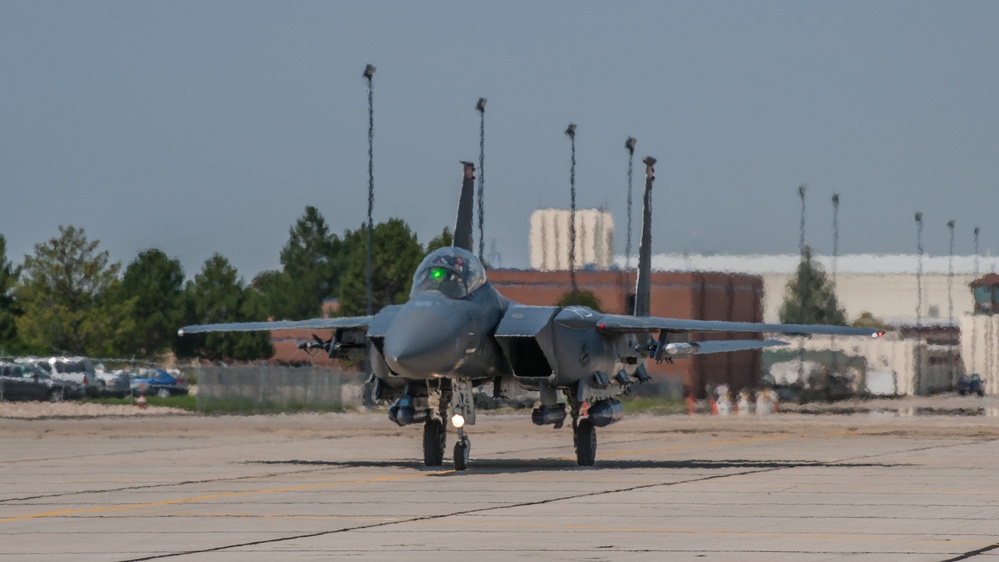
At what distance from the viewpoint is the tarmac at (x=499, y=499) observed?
15.0 metres

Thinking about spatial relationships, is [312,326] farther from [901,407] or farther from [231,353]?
[231,353]

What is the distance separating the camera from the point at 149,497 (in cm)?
2133

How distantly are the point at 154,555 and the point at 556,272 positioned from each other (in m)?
72.0

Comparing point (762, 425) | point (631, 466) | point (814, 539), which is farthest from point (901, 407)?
point (814, 539)

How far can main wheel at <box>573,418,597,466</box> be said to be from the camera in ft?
88.8

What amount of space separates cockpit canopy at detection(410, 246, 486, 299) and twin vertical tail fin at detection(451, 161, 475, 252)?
162 inches

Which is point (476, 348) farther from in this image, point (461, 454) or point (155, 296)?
point (155, 296)

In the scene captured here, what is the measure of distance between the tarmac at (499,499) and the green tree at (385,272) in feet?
207

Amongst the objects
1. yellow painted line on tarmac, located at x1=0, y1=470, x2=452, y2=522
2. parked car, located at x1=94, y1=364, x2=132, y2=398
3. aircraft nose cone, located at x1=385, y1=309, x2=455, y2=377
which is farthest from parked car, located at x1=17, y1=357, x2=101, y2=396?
aircraft nose cone, located at x1=385, y1=309, x2=455, y2=377

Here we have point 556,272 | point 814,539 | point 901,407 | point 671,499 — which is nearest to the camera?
point 814,539

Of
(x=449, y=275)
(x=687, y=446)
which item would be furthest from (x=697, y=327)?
(x=687, y=446)

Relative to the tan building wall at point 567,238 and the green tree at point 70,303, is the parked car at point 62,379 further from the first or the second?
the tan building wall at point 567,238

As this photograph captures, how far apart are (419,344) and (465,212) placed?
7.05 m

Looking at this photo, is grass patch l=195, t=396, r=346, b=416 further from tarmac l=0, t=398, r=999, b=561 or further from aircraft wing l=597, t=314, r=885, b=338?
aircraft wing l=597, t=314, r=885, b=338
